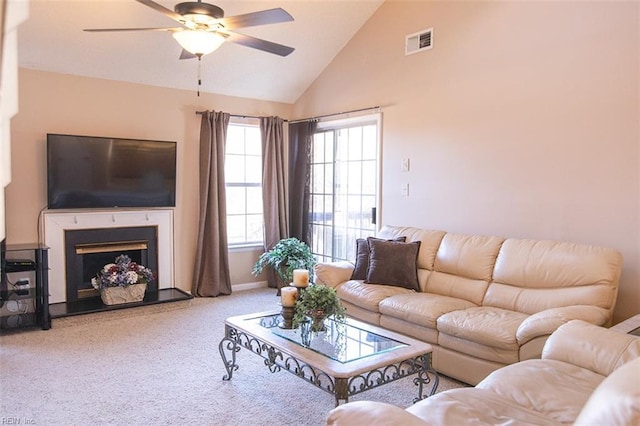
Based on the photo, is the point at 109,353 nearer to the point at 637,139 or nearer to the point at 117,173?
the point at 117,173

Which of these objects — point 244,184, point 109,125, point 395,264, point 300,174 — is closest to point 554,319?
point 395,264

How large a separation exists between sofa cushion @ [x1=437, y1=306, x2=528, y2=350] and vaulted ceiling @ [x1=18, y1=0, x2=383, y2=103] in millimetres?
3312

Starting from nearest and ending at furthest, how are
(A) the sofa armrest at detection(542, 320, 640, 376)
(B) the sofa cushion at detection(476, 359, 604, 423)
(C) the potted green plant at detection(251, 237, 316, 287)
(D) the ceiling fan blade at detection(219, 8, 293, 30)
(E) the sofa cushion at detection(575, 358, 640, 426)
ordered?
(E) the sofa cushion at detection(575, 358, 640, 426) → (B) the sofa cushion at detection(476, 359, 604, 423) → (A) the sofa armrest at detection(542, 320, 640, 376) → (D) the ceiling fan blade at detection(219, 8, 293, 30) → (C) the potted green plant at detection(251, 237, 316, 287)

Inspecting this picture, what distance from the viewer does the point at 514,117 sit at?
3980 mm

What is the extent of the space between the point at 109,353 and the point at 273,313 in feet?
4.59

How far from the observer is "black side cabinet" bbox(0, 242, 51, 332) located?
417 centimetres

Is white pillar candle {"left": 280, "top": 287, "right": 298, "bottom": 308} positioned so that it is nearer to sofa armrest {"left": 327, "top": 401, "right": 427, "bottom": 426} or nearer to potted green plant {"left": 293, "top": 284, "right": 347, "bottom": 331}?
potted green plant {"left": 293, "top": 284, "right": 347, "bottom": 331}

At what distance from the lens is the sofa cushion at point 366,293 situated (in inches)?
149

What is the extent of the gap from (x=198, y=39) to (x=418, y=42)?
7.97 ft

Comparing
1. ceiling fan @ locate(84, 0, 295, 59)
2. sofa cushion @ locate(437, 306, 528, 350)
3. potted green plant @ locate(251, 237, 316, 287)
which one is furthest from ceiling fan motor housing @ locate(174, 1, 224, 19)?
potted green plant @ locate(251, 237, 316, 287)

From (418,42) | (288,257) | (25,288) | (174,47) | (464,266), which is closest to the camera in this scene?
(464,266)

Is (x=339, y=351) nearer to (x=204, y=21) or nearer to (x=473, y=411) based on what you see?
(x=473, y=411)

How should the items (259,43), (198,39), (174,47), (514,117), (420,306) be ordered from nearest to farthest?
1. (198,39)
2. (420,306)
3. (259,43)
4. (514,117)
5. (174,47)

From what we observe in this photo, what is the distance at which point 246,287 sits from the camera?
6.07 metres
